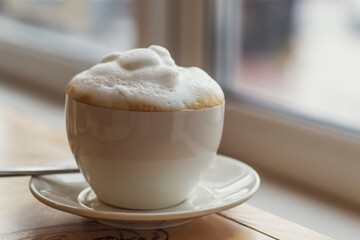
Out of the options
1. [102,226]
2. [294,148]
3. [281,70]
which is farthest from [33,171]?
[281,70]

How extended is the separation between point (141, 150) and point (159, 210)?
7cm

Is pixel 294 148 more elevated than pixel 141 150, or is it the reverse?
pixel 141 150

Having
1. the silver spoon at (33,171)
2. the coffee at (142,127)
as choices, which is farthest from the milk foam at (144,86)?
the silver spoon at (33,171)

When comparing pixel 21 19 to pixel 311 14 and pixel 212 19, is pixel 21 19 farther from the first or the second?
pixel 311 14

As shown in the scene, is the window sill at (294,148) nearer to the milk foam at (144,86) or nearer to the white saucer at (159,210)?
the white saucer at (159,210)

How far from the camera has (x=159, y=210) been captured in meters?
0.55

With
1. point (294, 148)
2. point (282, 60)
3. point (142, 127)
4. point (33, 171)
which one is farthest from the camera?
point (282, 60)

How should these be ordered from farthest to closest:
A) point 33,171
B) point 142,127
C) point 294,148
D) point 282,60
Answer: point 282,60 < point 294,148 < point 33,171 < point 142,127

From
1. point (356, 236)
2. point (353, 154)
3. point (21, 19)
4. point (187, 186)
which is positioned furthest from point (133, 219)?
point (21, 19)

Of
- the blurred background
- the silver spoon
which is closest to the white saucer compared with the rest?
the silver spoon

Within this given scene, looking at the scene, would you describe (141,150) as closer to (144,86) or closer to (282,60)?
(144,86)

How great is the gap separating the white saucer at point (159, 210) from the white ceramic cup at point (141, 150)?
17mm

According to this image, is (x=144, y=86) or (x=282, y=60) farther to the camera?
(x=282, y=60)

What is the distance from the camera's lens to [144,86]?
52cm
